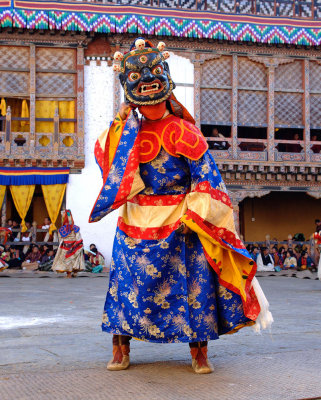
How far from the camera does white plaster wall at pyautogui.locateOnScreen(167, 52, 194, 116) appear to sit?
17.3 meters

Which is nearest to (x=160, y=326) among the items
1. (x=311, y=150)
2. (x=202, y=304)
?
(x=202, y=304)

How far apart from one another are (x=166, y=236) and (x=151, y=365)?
772 mm

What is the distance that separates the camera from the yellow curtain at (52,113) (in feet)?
54.7

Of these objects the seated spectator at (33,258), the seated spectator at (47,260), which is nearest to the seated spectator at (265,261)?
the seated spectator at (47,260)

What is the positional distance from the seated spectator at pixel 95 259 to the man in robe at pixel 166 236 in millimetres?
11901

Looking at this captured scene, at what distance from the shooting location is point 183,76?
57.2ft

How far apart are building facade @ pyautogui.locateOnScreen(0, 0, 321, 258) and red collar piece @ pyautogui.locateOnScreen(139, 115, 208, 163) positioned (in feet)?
42.5

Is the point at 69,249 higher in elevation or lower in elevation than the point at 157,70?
lower

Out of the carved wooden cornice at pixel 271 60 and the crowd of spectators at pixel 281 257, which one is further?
the carved wooden cornice at pixel 271 60

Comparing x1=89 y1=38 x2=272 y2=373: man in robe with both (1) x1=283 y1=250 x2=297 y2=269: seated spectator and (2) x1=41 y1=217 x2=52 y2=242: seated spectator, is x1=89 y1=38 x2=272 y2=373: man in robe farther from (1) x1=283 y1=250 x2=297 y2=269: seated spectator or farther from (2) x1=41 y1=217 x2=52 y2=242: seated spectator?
(1) x1=283 y1=250 x2=297 y2=269: seated spectator

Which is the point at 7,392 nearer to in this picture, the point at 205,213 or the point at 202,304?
the point at 202,304

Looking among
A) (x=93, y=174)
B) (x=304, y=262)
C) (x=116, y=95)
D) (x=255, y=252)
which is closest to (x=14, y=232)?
(x=93, y=174)

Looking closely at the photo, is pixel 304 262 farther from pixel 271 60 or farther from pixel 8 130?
pixel 8 130

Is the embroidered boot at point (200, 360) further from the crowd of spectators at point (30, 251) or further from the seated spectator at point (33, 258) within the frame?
the seated spectator at point (33, 258)
